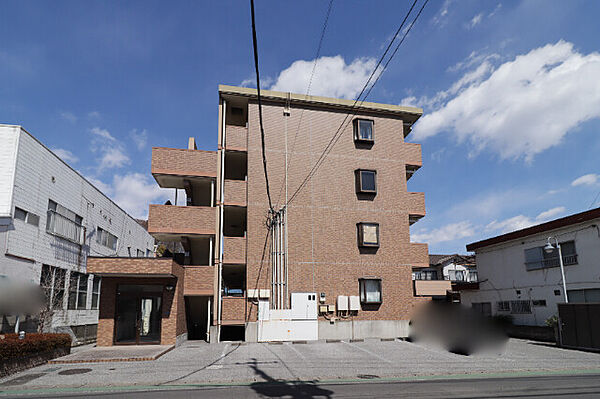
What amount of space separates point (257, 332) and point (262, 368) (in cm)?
671

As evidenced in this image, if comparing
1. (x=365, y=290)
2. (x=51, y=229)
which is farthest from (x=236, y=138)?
(x=365, y=290)

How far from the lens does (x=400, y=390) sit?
934cm

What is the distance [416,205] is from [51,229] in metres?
18.7

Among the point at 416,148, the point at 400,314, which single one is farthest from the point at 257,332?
the point at 416,148

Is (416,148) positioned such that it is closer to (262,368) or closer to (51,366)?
(262,368)

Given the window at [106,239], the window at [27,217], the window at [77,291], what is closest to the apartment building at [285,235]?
the window at [27,217]

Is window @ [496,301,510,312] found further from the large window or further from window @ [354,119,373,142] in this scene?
window @ [354,119,373,142]

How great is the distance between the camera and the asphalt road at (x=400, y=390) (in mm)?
8750

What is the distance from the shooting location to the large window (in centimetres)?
2059

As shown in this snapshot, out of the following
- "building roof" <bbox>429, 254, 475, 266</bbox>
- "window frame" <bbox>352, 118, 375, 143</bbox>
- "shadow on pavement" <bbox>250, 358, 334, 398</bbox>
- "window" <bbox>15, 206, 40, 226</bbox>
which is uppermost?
"window frame" <bbox>352, 118, 375, 143</bbox>

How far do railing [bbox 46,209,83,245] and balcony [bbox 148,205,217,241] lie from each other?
4.28 metres

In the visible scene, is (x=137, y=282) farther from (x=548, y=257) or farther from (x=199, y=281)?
(x=548, y=257)

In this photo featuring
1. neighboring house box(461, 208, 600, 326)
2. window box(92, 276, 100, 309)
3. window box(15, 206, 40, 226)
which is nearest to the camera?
window box(15, 206, 40, 226)

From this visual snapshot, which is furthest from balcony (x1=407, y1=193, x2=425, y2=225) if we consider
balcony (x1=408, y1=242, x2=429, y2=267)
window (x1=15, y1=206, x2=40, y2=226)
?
window (x1=15, y1=206, x2=40, y2=226)
